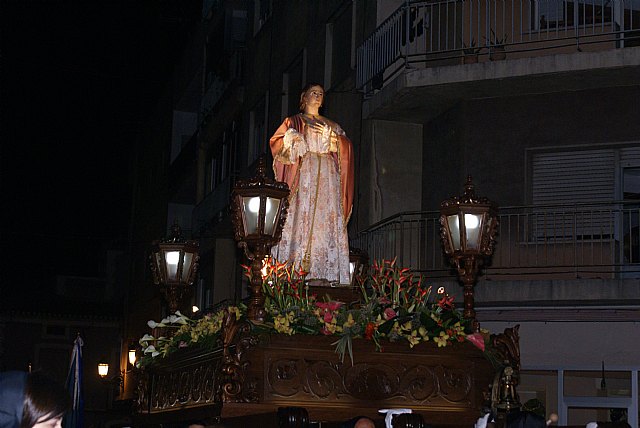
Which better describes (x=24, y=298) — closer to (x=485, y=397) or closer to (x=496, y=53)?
(x=496, y=53)

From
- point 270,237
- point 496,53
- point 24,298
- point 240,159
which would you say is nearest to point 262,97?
point 240,159

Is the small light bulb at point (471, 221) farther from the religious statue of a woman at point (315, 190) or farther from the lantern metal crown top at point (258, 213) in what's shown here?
the lantern metal crown top at point (258, 213)

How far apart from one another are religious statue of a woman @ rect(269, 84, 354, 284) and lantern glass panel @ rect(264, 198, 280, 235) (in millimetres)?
1166

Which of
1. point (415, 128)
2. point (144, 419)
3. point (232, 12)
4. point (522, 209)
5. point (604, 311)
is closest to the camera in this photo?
point (144, 419)

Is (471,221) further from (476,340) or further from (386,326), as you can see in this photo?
(386,326)

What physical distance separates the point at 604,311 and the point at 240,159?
12.5 metres

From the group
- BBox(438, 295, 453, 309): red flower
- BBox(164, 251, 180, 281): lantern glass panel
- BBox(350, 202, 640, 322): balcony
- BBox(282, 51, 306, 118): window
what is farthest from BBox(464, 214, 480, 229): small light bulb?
BBox(282, 51, 306, 118): window

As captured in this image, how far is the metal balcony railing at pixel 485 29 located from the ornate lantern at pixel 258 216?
9.35 m

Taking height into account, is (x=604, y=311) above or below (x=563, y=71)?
below

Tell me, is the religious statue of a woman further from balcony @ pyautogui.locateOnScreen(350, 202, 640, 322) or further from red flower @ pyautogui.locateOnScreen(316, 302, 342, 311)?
balcony @ pyautogui.locateOnScreen(350, 202, 640, 322)

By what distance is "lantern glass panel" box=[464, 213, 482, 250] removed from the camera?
1056 cm

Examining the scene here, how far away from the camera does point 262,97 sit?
27.1 metres

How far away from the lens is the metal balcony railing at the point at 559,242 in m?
→ 18.5

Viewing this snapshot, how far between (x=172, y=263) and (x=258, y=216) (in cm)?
341
